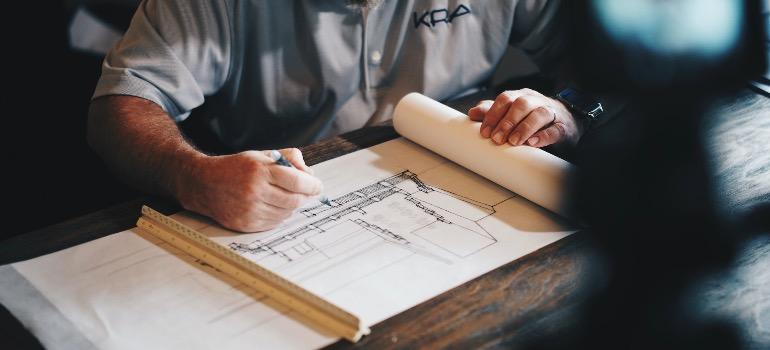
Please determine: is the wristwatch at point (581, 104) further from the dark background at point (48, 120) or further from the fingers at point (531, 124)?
the dark background at point (48, 120)

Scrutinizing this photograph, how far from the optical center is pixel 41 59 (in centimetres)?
166

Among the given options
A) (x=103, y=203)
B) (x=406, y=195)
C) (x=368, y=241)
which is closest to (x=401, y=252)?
(x=368, y=241)

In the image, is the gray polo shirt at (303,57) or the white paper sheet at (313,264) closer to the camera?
the white paper sheet at (313,264)

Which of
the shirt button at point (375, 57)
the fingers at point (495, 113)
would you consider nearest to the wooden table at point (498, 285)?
the fingers at point (495, 113)

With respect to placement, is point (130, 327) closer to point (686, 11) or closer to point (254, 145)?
point (254, 145)

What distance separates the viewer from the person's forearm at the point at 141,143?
1.03 m

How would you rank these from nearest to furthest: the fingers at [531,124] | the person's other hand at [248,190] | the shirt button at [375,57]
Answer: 1. the person's other hand at [248,190]
2. the fingers at [531,124]
3. the shirt button at [375,57]

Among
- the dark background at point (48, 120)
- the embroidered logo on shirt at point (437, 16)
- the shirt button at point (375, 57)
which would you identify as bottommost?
the dark background at point (48, 120)

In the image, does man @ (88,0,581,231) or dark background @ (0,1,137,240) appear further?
dark background @ (0,1,137,240)

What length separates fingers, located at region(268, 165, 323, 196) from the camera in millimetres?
943

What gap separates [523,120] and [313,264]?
0.45m

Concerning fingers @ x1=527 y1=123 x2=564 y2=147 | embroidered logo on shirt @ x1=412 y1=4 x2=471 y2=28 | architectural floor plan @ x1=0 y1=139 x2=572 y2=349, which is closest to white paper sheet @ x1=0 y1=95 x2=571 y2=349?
architectural floor plan @ x1=0 y1=139 x2=572 y2=349

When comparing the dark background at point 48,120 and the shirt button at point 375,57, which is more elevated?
the shirt button at point 375,57

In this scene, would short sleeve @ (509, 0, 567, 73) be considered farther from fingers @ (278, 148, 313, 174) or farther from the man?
fingers @ (278, 148, 313, 174)
